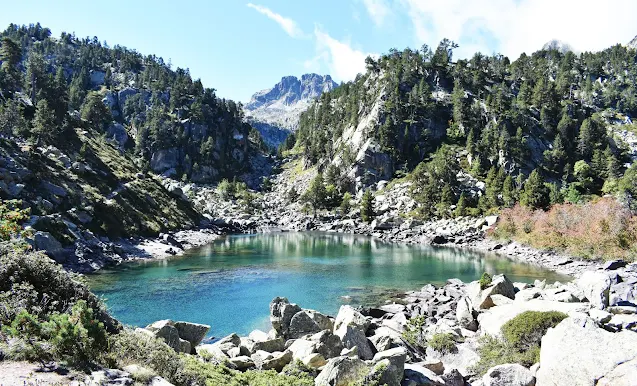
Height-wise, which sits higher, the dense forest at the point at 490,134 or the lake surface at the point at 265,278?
the dense forest at the point at 490,134

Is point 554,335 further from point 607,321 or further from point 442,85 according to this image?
point 442,85

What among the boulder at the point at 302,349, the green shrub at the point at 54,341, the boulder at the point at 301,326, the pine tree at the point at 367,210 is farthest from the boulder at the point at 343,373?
the pine tree at the point at 367,210

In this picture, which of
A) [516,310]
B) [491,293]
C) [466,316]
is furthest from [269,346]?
[491,293]

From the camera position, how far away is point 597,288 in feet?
80.0

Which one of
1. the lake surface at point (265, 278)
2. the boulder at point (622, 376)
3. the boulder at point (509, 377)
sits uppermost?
the boulder at point (622, 376)

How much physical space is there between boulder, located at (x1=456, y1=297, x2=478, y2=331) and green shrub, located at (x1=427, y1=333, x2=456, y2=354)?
14.8 ft

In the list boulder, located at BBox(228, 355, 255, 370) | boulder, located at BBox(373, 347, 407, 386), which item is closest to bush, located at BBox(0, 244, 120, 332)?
boulder, located at BBox(228, 355, 255, 370)

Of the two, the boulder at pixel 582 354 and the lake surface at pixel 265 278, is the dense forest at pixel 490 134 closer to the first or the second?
the lake surface at pixel 265 278

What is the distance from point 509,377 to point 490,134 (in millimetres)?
139778

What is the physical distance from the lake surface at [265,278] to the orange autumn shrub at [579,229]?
970cm

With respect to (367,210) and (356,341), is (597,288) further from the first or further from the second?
(367,210)

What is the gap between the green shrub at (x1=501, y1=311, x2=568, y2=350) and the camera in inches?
789

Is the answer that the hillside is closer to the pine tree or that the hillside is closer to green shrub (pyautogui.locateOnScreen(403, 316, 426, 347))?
green shrub (pyautogui.locateOnScreen(403, 316, 426, 347))

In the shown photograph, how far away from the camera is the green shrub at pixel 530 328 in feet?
65.8
